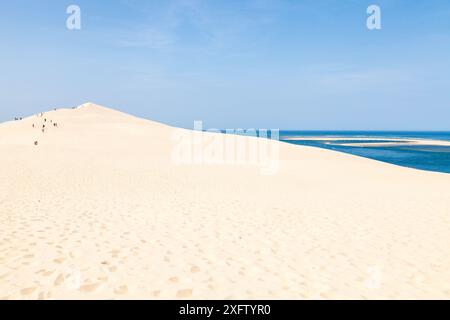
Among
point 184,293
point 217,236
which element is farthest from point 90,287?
point 217,236

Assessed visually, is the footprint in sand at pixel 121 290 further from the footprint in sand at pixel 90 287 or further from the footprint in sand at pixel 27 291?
the footprint in sand at pixel 27 291

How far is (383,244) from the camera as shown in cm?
889

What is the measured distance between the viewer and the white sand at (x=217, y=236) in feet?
20.5

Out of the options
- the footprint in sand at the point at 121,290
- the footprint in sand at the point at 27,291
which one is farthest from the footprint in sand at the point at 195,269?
the footprint in sand at the point at 27,291

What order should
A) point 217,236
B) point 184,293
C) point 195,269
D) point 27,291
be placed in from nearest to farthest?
1. point 27,291
2. point 184,293
3. point 195,269
4. point 217,236

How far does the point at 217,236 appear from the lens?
30.3 ft

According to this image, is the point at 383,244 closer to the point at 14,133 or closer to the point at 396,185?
the point at 396,185

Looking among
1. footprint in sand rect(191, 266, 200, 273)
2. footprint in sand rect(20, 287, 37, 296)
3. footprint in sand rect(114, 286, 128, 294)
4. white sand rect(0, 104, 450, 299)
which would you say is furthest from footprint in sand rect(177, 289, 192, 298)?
footprint in sand rect(20, 287, 37, 296)

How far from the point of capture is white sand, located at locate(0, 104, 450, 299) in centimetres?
623

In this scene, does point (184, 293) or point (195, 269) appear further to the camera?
point (195, 269)

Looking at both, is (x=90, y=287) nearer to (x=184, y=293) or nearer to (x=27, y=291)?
(x=27, y=291)

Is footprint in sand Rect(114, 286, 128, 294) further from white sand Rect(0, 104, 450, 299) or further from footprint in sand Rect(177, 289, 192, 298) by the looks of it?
footprint in sand Rect(177, 289, 192, 298)

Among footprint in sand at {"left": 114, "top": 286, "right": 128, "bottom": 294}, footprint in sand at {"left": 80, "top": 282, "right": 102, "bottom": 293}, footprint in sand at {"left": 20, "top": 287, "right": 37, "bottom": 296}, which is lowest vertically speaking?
footprint in sand at {"left": 114, "top": 286, "right": 128, "bottom": 294}
